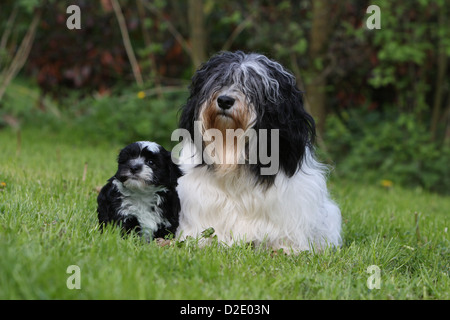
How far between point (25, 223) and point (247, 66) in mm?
1623

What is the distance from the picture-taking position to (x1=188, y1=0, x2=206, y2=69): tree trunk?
8.80 metres

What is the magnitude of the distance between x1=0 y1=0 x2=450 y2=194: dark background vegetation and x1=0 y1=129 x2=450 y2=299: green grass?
3.40 m

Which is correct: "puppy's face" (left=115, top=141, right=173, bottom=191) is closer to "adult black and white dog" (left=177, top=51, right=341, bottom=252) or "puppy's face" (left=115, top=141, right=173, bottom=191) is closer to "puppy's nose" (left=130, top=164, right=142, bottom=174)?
"puppy's nose" (left=130, top=164, right=142, bottom=174)

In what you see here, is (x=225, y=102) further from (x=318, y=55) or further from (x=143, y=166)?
(x=318, y=55)

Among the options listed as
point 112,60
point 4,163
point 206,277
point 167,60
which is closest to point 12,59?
point 112,60

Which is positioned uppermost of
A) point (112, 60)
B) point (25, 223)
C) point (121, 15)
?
point (121, 15)

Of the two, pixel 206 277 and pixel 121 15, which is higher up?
pixel 121 15

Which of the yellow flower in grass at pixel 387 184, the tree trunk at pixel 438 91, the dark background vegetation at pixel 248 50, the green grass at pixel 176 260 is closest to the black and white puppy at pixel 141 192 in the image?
the green grass at pixel 176 260

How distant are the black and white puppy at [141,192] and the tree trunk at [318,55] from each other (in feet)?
17.0

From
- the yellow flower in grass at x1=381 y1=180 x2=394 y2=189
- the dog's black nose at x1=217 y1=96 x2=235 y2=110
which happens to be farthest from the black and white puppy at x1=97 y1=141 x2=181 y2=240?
the yellow flower in grass at x1=381 y1=180 x2=394 y2=189

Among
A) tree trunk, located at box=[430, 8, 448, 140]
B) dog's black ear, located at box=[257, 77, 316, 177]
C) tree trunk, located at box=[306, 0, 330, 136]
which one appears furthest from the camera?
tree trunk, located at box=[430, 8, 448, 140]

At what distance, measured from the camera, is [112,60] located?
9.08 metres

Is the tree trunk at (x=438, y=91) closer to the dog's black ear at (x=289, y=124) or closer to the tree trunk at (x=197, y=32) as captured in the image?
the tree trunk at (x=197, y=32)
